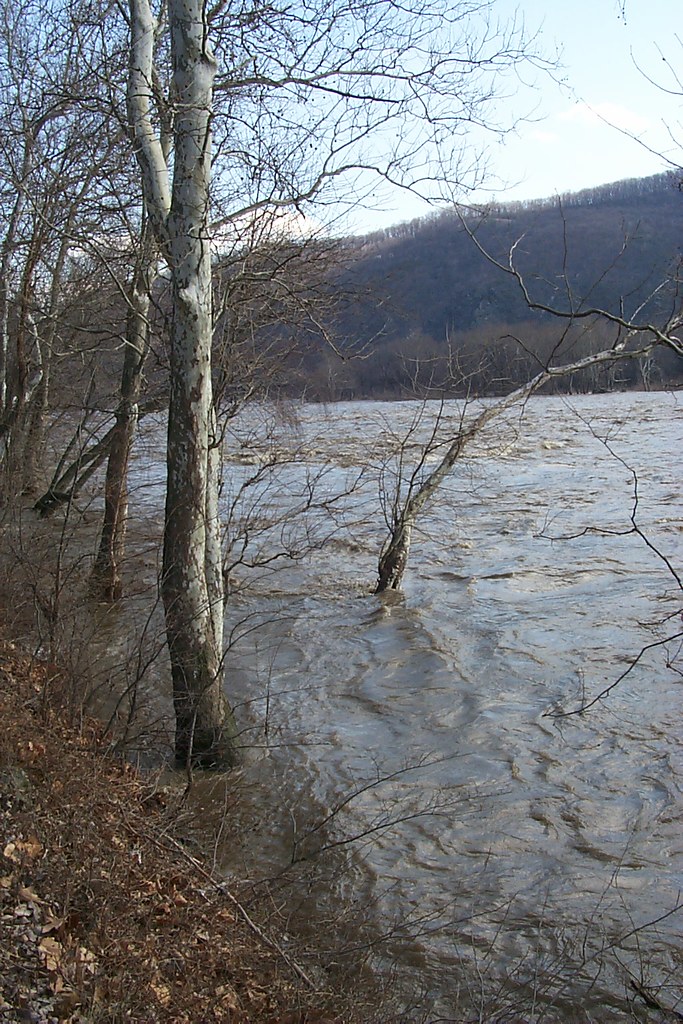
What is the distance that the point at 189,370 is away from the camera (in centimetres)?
611

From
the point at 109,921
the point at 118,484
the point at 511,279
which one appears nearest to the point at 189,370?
the point at 109,921

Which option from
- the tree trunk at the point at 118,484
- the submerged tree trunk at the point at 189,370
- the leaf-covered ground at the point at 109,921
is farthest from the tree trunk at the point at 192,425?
the tree trunk at the point at 118,484

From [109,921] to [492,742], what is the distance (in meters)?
4.32

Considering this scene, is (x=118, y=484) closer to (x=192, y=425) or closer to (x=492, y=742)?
(x=192, y=425)

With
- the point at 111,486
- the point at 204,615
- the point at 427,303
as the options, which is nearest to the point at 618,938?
the point at 204,615

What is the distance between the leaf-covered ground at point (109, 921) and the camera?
340 cm

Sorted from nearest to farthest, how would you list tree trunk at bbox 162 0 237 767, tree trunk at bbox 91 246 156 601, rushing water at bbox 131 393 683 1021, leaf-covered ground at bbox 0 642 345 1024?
1. leaf-covered ground at bbox 0 642 345 1024
2. rushing water at bbox 131 393 683 1021
3. tree trunk at bbox 162 0 237 767
4. tree trunk at bbox 91 246 156 601

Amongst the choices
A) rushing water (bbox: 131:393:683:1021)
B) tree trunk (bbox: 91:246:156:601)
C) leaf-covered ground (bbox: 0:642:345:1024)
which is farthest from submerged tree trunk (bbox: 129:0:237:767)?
tree trunk (bbox: 91:246:156:601)

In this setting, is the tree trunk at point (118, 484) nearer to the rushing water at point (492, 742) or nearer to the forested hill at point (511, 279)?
the rushing water at point (492, 742)

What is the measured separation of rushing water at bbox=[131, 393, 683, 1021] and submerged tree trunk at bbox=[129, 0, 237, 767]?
0.50 m

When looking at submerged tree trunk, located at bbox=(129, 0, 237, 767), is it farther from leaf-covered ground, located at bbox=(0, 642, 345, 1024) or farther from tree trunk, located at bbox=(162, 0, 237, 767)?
leaf-covered ground, located at bbox=(0, 642, 345, 1024)

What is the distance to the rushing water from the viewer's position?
4945 mm

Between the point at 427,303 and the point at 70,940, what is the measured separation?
102m

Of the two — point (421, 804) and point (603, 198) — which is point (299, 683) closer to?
point (421, 804)
